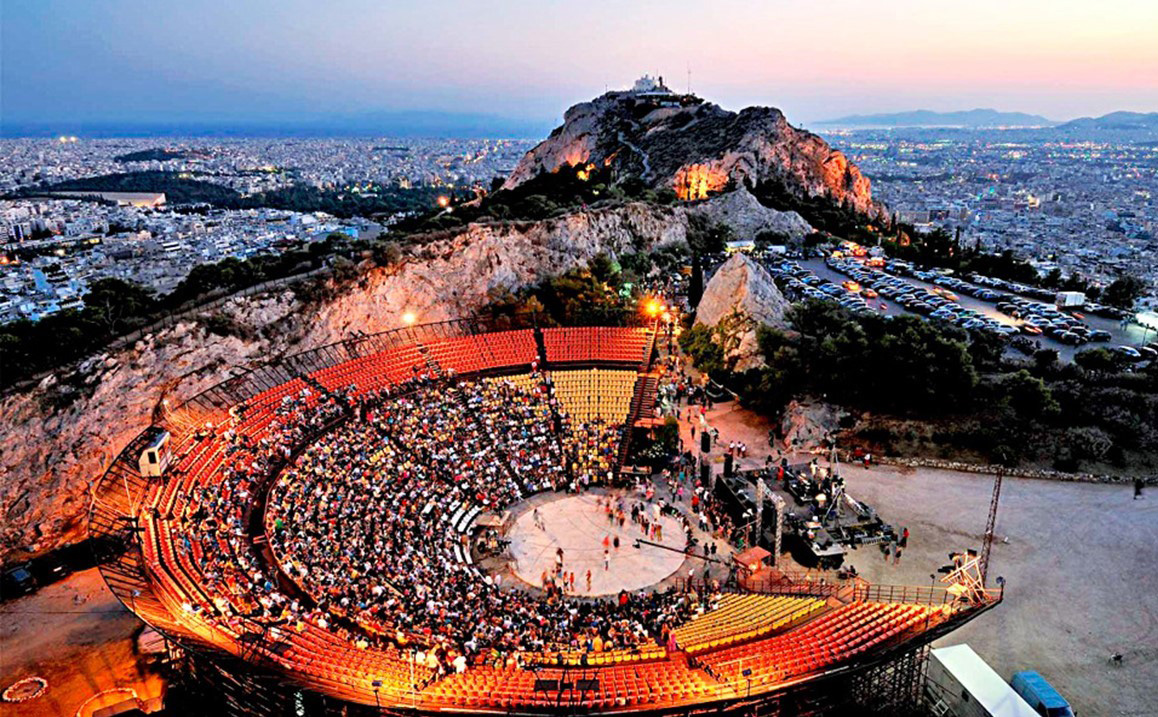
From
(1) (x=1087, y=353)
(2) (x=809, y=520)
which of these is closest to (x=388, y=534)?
(2) (x=809, y=520)

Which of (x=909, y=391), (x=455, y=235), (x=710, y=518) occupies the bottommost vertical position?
(x=710, y=518)

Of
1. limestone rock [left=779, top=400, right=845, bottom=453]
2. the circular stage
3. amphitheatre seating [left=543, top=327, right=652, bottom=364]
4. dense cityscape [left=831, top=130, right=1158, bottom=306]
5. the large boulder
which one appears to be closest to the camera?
the circular stage

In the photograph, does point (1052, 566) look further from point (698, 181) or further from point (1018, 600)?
point (698, 181)

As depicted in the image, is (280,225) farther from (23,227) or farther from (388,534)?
(388,534)

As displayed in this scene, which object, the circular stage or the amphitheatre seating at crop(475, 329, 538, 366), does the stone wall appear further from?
the amphitheatre seating at crop(475, 329, 538, 366)

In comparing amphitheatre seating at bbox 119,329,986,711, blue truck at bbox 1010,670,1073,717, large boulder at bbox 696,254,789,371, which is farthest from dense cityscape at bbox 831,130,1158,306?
amphitheatre seating at bbox 119,329,986,711

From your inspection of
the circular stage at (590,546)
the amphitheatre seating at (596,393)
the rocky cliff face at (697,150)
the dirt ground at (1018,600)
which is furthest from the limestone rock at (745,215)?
the circular stage at (590,546)
